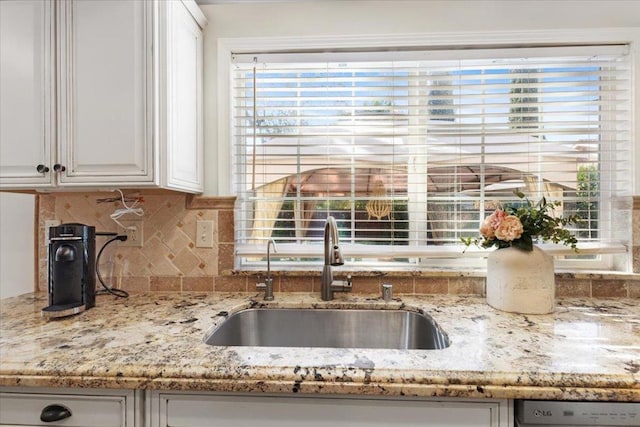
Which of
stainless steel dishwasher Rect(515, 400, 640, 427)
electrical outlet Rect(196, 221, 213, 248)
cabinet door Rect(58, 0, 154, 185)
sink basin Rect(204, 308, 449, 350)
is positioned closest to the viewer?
stainless steel dishwasher Rect(515, 400, 640, 427)

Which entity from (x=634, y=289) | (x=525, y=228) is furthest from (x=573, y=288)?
(x=525, y=228)

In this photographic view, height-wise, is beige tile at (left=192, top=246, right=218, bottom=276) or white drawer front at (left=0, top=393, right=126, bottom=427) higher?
beige tile at (left=192, top=246, right=218, bottom=276)

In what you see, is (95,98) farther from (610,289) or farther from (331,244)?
(610,289)

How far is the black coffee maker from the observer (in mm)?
1185

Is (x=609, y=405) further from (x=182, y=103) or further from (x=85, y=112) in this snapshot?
(x=85, y=112)

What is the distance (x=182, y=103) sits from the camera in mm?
1316

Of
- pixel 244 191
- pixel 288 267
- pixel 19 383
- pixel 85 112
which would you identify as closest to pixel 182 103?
pixel 85 112

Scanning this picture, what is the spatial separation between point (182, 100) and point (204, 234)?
603mm

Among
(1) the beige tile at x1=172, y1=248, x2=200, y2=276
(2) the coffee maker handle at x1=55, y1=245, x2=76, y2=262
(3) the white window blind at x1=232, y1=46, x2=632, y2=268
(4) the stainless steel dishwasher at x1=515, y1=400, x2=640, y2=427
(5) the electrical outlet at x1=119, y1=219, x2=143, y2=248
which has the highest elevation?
(3) the white window blind at x1=232, y1=46, x2=632, y2=268

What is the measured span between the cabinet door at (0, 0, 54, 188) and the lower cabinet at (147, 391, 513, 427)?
0.98 metres

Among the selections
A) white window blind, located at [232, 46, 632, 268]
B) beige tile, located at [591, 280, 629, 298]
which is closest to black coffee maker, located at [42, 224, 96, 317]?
white window blind, located at [232, 46, 632, 268]

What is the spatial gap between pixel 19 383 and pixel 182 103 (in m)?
1.05

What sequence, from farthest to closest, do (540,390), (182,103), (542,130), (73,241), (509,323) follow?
(542,130) → (182,103) → (73,241) → (509,323) → (540,390)

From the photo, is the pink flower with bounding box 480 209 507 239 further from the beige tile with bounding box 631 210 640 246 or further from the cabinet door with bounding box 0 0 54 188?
the cabinet door with bounding box 0 0 54 188
